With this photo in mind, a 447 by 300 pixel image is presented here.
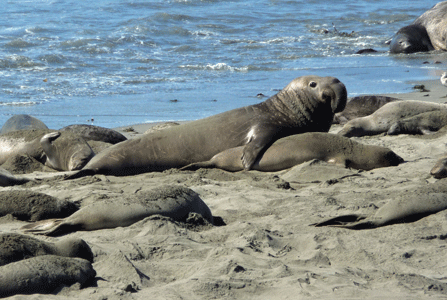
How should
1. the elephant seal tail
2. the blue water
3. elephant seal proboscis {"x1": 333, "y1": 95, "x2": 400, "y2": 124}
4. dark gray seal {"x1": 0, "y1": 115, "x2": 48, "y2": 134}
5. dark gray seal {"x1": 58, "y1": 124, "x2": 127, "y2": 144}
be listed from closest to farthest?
the elephant seal tail → dark gray seal {"x1": 58, "y1": 124, "x2": 127, "y2": 144} → dark gray seal {"x1": 0, "y1": 115, "x2": 48, "y2": 134} → elephant seal proboscis {"x1": 333, "y1": 95, "x2": 400, "y2": 124} → the blue water

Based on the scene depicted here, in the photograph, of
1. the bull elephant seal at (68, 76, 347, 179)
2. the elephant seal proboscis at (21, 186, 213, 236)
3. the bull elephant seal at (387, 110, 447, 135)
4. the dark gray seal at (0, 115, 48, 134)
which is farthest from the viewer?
the dark gray seal at (0, 115, 48, 134)

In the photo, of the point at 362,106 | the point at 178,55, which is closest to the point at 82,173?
the point at 362,106

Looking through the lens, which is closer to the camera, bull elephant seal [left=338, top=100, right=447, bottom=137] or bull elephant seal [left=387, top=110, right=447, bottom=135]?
bull elephant seal [left=387, top=110, right=447, bottom=135]

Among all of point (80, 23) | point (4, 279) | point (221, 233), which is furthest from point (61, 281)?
point (80, 23)

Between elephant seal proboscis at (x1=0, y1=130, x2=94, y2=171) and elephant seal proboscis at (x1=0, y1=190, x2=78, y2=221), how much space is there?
261 cm

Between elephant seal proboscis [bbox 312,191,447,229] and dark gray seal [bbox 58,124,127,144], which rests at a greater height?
elephant seal proboscis [bbox 312,191,447,229]

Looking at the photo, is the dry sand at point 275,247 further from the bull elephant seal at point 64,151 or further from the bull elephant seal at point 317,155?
the bull elephant seal at point 64,151

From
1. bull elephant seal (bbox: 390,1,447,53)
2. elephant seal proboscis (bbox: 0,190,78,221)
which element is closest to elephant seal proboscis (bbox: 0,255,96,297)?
elephant seal proboscis (bbox: 0,190,78,221)

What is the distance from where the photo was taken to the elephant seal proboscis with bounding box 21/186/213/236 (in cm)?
414

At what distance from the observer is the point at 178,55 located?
60.9ft

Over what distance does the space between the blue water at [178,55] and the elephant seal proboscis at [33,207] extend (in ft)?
17.2

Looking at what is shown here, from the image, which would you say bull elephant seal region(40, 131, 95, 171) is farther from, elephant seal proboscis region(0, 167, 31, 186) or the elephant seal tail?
elephant seal proboscis region(0, 167, 31, 186)

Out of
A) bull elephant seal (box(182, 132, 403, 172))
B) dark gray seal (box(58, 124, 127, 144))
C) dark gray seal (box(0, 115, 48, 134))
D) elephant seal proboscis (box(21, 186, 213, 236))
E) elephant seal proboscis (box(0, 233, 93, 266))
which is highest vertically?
elephant seal proboscis (box(0, 233, 93, 266))

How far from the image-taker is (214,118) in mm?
7109
